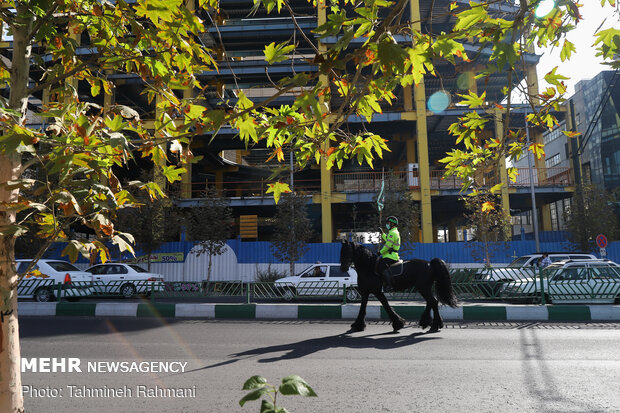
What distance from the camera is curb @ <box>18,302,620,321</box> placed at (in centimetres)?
826

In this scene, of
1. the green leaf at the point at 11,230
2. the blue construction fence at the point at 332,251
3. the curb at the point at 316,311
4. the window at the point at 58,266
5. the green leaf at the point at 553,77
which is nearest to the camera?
the green leaf at the point at 11,230

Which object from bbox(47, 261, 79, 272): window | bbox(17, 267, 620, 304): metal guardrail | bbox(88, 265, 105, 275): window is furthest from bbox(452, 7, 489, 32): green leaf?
bbox(88, 265, 105, 275): window

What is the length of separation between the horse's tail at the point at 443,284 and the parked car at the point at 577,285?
11.8ft

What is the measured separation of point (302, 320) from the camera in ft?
28.0

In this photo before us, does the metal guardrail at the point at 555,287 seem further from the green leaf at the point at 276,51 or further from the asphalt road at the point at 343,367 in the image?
the green leaf at the point at 276,51

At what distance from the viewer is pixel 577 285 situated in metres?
9.90

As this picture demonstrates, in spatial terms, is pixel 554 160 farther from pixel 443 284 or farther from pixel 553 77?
pixel 553 77

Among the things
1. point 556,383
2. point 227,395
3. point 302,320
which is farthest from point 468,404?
point 302,320

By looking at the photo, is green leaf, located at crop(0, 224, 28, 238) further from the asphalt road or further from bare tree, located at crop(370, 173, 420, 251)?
bare tree, located at crop(370, 173, 420, 251)

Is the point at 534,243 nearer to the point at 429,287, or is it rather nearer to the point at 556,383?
the point at 429,287

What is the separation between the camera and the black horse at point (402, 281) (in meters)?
6.91

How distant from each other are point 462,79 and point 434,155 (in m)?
29.4

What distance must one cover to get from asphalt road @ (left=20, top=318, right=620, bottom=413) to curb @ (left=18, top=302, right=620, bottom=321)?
0.85m

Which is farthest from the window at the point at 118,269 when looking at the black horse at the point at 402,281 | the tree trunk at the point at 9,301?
the tree trunk at the point at 9,301
